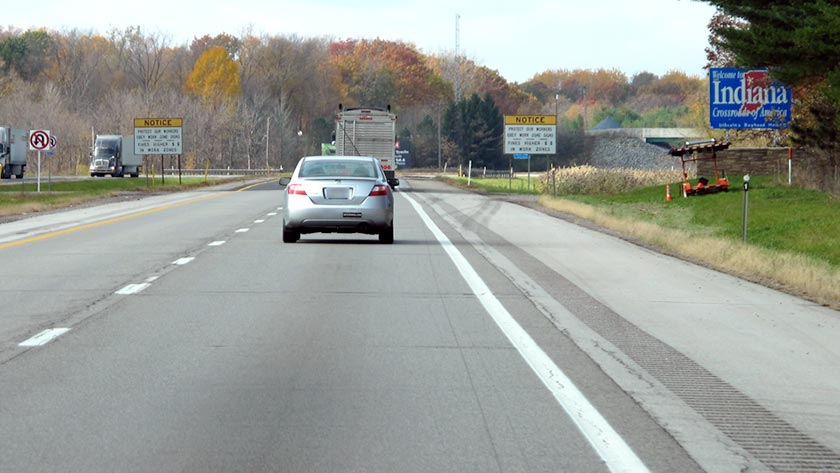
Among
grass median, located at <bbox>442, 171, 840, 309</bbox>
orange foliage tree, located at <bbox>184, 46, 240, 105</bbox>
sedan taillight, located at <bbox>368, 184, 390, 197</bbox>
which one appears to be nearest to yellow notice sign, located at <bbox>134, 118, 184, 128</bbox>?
grass median, located at <bbox>442, 171, 840, 309</bbox>

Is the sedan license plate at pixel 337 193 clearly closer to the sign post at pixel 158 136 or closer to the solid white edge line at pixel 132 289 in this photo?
the solid white edge line at pixel 132 289

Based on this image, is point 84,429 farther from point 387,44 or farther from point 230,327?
point 387,44

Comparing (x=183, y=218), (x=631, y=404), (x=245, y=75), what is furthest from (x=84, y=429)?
(x=245, y=75)

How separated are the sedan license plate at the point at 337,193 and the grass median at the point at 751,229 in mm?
5443

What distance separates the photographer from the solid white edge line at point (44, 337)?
33.3ft

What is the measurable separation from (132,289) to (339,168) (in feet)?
27.5

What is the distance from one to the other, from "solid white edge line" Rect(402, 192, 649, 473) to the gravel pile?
150472 millimetres

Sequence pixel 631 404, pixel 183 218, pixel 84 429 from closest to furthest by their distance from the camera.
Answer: pixel 84 429
pixel 631 404
pixel 183 218

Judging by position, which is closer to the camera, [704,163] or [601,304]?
[601,304]

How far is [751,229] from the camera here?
28.1 meters

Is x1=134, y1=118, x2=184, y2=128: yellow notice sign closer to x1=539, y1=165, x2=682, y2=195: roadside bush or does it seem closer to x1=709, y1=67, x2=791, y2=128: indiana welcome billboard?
x1=539, y1=165, x2=682, y2=195: roadside bush

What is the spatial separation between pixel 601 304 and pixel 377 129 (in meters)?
38.1

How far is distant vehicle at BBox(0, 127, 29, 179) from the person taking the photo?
7500 cm

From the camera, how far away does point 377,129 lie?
168ft
